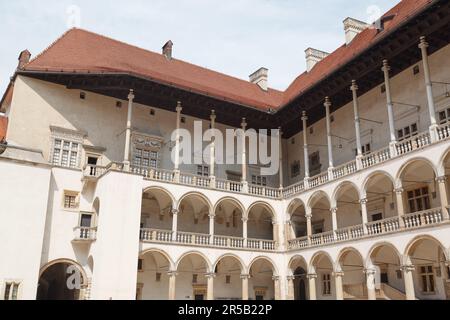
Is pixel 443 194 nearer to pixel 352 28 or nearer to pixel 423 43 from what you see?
pixel 423 43

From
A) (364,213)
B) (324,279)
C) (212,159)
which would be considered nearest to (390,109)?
(364,213)

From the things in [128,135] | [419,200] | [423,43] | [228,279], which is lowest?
[228,279]

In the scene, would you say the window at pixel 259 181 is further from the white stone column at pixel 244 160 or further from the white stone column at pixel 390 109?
the white stone column at pixel 390 109

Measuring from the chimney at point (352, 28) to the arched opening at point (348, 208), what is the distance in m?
9.03

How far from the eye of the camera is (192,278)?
2239 centimetres

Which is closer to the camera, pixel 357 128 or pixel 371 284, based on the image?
pixel 371 284

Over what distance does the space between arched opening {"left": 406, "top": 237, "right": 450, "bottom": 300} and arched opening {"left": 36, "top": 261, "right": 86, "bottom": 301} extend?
13151 millimetres

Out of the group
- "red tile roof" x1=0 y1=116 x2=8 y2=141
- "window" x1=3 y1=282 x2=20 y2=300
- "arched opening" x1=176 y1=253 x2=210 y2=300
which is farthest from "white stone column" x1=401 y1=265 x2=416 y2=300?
"red tile roof" x1=0 y1=116 x2=8 y2=141

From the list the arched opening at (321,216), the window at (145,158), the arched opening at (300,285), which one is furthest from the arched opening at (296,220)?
the window at (145,158)

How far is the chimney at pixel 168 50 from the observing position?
88.5ft

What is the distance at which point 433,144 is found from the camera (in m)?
15.9

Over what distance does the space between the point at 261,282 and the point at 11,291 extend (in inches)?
498

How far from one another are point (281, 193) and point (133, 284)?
9462 mm

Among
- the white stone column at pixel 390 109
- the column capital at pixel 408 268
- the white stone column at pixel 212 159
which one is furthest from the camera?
the white stone column at pixel 212 159
